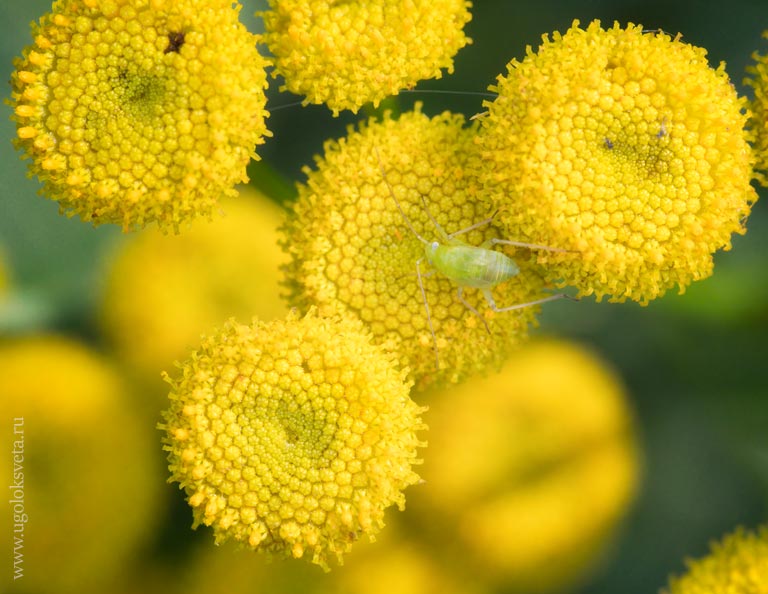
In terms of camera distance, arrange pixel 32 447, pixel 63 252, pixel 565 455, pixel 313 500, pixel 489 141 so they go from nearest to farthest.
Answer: pixel 313 500 → pixel 489 141 → pixel 32 447 → pixel 565 455 → pixel 63 252

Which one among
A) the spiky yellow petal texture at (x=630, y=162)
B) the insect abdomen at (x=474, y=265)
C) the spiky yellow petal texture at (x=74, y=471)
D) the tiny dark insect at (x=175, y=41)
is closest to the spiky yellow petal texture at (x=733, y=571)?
the spiky yellow petal texture at (x=630, y=162)

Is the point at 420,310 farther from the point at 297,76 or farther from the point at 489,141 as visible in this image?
the point at 297,76

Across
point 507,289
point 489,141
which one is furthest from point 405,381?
point 489,141

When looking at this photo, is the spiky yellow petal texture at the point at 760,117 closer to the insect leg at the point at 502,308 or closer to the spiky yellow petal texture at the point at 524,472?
the insect leg at the point at 502,308

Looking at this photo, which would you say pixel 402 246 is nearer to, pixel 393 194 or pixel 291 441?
pixel 393 194

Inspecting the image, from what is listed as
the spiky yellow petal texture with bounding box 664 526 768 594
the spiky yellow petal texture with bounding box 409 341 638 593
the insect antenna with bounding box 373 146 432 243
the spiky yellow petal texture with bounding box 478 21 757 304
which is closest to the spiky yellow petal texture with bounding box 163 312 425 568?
the insect antenna with bounding box 373 146 432 243

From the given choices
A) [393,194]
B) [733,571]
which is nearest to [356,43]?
[393,194]
